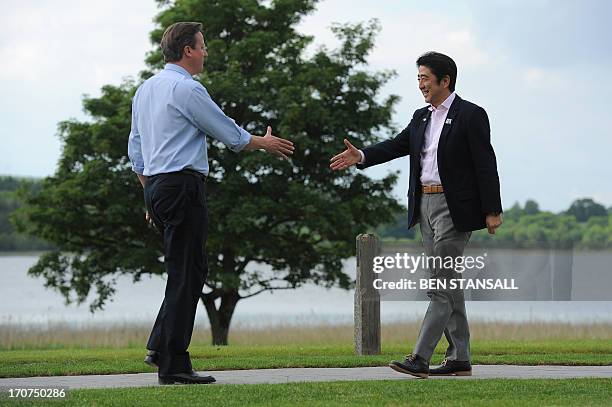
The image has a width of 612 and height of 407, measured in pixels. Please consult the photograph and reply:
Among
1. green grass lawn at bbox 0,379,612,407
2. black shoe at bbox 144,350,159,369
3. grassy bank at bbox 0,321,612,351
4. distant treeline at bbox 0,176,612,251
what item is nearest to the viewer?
green grass lawn at bbox 0,379,612,407

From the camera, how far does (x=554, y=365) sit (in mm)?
9680

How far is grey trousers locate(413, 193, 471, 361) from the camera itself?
783 centimetres

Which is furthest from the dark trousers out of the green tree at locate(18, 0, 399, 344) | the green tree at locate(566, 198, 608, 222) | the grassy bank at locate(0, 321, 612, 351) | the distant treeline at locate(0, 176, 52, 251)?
the green tree at locate(566, 198, 608, 222)

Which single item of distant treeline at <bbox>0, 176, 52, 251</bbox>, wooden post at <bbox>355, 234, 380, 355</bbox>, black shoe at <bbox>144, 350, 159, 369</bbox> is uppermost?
distant treeline at <bbox>0, 176, 52, 251</bbox>

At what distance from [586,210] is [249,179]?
161 feet

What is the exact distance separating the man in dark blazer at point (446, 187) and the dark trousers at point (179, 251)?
4.15ft

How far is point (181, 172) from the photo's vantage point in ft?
23.9

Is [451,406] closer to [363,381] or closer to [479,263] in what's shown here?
[363,381]

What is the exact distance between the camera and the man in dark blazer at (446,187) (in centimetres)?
780

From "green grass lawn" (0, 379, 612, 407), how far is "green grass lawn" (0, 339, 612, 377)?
2.00 meters

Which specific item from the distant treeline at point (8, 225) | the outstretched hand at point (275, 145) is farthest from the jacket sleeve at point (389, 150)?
the distant treeline at point (8, 225)

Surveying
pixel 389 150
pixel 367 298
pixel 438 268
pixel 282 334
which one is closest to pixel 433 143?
pixel 389 150

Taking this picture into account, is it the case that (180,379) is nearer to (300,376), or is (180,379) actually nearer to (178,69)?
(300,376)

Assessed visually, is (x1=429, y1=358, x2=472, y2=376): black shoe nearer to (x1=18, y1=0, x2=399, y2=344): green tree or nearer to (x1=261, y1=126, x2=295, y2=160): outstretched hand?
(x1=261, y1=126, x2=295, y2=160): outstretched hand
